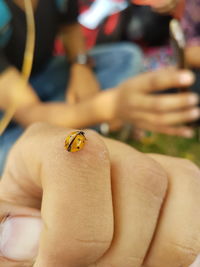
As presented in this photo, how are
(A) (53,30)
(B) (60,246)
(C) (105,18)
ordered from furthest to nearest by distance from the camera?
(C) (105,18) → (A) (53,30) → (B) (60,246)

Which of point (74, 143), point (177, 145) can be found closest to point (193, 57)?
point (177, 145)

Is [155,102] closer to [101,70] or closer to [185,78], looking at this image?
[185,78]

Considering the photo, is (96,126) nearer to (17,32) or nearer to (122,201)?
(17,32)

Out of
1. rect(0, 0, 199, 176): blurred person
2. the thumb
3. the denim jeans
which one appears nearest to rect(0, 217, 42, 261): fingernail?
the thumb

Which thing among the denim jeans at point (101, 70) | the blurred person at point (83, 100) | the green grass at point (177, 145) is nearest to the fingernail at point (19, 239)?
the blurred person at point (83, 100)

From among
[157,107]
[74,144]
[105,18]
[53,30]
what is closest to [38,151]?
[74,144]

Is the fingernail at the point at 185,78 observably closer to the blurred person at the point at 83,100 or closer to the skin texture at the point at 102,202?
the blurred person at the point at 83,100

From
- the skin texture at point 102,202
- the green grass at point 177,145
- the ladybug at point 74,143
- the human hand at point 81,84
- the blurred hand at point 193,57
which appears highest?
the ladybug at point 74,143
